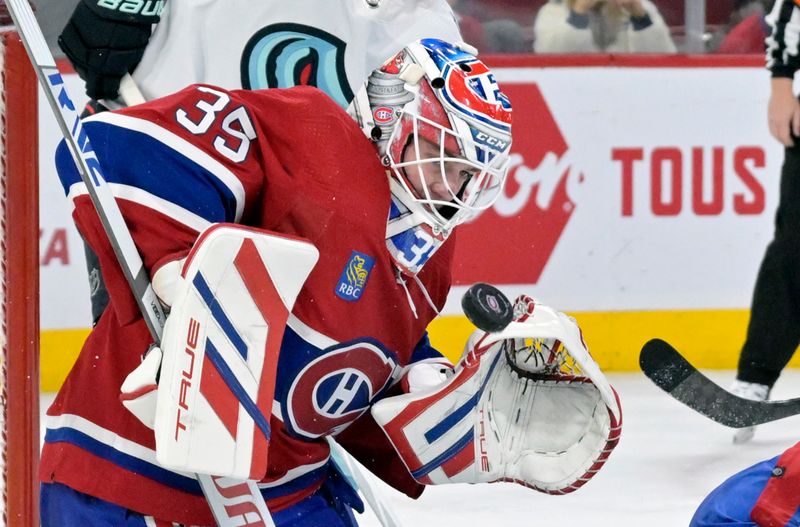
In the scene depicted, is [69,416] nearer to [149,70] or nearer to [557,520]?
[149,70]

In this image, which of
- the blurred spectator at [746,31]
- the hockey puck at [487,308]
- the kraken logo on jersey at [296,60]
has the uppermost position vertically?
the hockey puck at [487,308]

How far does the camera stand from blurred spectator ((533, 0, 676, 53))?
3.97 metres

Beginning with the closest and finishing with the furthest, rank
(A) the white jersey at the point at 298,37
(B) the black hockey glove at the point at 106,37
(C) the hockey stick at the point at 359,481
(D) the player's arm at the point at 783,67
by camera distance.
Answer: (C) the hockey stick at the point at 359,481 → (B) the black hockey glove at the point at 106,37 → (A) the white jersey at the point at 298,37 → (D) the player's arm at the point at 783,67

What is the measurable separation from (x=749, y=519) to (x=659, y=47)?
2.51 m

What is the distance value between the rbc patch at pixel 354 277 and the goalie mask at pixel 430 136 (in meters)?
0.05

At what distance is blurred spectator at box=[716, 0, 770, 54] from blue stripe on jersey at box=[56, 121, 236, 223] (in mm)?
2849

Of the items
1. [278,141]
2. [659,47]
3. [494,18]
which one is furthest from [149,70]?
[659,47]

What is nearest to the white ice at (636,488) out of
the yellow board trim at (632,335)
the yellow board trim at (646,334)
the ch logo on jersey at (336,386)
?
the yellow board trim at (632,335)

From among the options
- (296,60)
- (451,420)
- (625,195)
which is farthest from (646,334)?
(451,420)

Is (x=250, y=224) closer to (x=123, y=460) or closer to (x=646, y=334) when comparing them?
(x=123, y=460)

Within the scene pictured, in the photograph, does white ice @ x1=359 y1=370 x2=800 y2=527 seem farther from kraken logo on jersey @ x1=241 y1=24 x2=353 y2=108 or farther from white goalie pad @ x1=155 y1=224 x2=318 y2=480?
white goalie pad @ x1=155 y1=224 x2=318 y2=480

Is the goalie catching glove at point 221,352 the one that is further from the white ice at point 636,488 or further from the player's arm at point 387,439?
the white ice at point 636,488

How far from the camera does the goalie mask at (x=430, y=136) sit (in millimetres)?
1616

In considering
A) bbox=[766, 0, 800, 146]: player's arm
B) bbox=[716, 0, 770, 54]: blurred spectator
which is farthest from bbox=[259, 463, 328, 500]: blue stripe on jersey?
bbox=[716, 0, 770, 54]: blurred spectator
